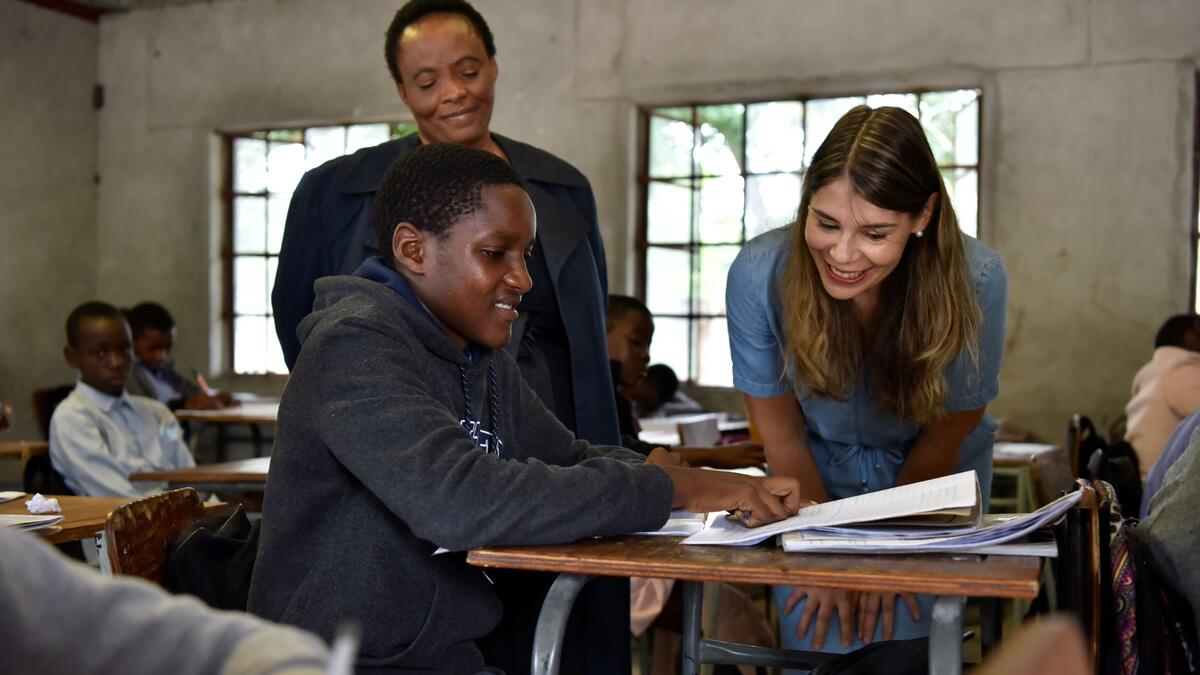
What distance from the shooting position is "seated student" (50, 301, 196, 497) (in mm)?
3852

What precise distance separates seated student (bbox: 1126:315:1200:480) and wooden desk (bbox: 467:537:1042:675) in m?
3.59

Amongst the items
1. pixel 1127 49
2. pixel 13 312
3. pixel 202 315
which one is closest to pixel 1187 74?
pixel 1127 49

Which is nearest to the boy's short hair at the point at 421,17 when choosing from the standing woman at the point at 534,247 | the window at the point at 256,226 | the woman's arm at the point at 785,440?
the standing woman at the point at 534,247

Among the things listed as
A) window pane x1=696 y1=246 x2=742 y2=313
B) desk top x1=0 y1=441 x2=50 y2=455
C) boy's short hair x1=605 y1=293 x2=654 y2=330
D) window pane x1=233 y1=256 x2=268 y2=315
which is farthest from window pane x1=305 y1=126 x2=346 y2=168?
boy's short hair x1=605 y1=293 x2=654 y2=330

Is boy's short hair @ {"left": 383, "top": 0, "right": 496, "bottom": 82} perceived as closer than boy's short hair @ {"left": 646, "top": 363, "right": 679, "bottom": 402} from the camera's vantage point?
Yes

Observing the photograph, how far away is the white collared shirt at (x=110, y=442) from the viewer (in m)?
3.83

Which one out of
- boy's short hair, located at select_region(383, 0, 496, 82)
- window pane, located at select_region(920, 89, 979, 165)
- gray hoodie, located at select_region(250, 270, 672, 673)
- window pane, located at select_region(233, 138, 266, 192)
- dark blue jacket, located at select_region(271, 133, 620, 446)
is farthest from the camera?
window pane, located at select_region(233, 138, 266, 192)

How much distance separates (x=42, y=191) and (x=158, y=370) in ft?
6.67

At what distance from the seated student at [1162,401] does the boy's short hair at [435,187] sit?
11.7 ft

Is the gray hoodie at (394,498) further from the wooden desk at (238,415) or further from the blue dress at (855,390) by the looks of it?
the wooden desk at (238,415)

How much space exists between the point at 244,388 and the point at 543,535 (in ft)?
22.7

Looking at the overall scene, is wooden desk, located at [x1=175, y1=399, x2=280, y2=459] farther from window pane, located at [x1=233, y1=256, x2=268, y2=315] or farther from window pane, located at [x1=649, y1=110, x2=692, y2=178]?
window pane, located at [x1=649, y1=110, x2=692, y2=178]

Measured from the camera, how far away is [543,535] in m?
1.37

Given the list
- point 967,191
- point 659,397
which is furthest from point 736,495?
point 967,191
